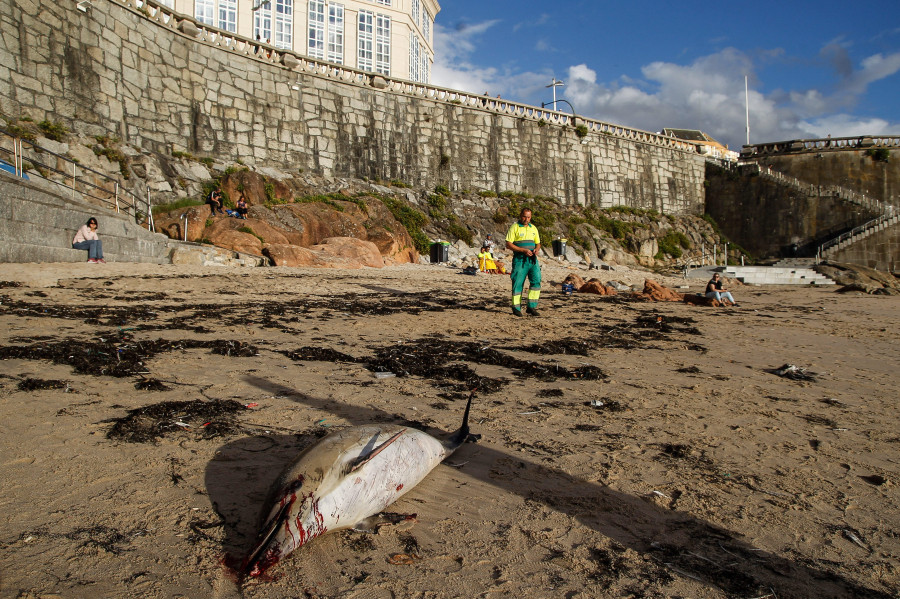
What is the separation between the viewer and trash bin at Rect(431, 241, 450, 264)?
23.0 meters

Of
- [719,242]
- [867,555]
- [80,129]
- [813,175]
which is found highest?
[813,175]

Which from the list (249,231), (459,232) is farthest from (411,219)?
(249,231)

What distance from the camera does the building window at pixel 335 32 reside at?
129 feet

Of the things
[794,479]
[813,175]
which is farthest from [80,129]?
[813,175]

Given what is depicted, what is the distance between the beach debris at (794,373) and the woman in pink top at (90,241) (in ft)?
45.6

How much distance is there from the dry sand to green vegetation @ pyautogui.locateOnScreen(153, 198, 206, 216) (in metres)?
12.5

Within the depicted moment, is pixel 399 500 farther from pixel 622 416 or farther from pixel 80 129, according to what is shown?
pixel 80 129

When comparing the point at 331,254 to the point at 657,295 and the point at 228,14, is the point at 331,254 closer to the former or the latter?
the point at 657,295

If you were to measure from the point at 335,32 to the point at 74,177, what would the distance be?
1179 inches

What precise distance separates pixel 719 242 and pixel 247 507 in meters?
41.6

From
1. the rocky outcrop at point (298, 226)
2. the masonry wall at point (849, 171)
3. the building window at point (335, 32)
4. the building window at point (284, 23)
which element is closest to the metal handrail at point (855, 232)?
the masonry wall at point (849, 171)

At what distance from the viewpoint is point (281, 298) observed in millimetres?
10133

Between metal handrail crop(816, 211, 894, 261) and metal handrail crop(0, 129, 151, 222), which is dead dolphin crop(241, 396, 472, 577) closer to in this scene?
metal handrail crop(0, 129, 151, 222)

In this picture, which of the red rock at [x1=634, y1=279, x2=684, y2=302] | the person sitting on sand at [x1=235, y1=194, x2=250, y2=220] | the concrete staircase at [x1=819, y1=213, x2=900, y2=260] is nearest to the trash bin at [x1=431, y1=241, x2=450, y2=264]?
the person sitting on sand at [x1=235, y1=194, x2=250, y2=220]
